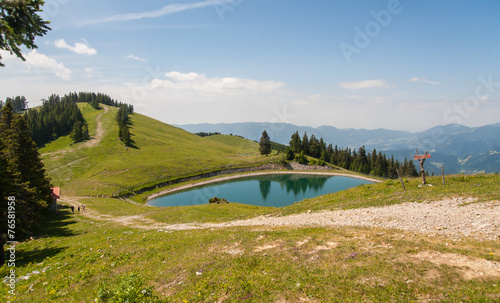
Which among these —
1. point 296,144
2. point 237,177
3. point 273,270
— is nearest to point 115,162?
point 237,177

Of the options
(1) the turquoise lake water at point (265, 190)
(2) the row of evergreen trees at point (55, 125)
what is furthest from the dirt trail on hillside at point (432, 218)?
(2) the row of evergreen trees at point (55, 125)

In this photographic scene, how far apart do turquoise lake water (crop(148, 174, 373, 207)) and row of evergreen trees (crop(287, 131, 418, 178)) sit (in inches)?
1018

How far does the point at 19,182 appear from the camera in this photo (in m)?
33.8

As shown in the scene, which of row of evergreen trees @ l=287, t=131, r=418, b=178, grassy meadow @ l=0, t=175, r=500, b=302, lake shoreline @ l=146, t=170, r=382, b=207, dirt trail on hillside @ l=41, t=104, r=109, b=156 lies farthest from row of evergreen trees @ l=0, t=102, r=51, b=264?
row of evergreen trees @ l=287, t=131, r=418, b=178

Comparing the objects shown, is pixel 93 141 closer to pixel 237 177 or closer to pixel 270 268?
pixel 237 177

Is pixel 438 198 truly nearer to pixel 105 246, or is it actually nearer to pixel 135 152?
pixel 105 246

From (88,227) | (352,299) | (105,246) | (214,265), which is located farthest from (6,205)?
(352,299)

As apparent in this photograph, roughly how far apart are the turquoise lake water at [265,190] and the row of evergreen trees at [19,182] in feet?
143

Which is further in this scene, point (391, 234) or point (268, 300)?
point (391, 234)

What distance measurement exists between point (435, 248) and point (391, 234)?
3.46 m

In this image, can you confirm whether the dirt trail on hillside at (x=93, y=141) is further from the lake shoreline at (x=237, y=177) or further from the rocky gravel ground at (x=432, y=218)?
the rocky gravel ground at (x=432, y=218)

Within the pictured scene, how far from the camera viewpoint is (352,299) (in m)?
8.50

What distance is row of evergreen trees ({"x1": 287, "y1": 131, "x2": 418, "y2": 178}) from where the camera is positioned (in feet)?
501

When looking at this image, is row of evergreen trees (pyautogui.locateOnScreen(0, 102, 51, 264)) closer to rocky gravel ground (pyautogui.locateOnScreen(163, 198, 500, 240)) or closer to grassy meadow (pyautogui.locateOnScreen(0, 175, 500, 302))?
grassy meadow (pyautogui.locateOnScreen(0, 175, 500, 302))
